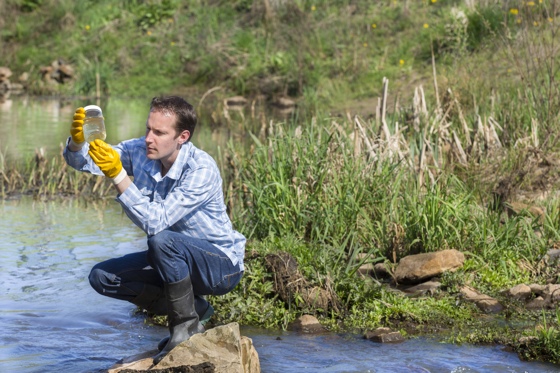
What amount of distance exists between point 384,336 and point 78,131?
237cm

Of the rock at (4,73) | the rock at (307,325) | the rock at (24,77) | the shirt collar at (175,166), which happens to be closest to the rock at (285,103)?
the rock at (24,77)

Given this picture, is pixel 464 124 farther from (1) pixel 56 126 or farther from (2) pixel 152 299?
(1) pixel 56 126

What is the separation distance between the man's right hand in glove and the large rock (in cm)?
117

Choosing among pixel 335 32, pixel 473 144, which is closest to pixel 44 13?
pixel 335 32

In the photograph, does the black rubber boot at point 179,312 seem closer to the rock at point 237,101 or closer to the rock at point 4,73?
the rock at point 237,101

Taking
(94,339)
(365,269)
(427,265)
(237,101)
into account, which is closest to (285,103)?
(237,101)

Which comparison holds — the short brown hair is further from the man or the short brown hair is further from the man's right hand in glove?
the man's right hand in glove

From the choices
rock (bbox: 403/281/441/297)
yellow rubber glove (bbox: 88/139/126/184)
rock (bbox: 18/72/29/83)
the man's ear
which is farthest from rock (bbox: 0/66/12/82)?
yellow rubber glove (bbox: 88/139/126/184)

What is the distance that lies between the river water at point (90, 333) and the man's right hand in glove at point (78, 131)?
1.34 meters

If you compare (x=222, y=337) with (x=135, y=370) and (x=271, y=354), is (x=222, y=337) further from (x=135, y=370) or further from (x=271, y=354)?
(x=271, y=354)

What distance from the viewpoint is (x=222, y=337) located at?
4902 mm

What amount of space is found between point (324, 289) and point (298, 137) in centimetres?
203

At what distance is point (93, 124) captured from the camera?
4.87m

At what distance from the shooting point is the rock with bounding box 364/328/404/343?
233 inches
